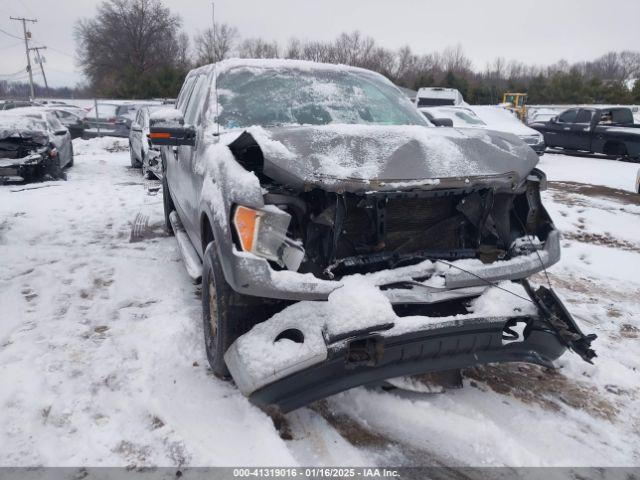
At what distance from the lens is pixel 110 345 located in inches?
132

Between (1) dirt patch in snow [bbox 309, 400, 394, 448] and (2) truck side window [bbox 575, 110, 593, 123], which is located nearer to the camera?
(1) dirt patch in snow [bbox 309, 400, 394, 448]

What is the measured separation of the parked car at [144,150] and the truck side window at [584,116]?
12.9 m

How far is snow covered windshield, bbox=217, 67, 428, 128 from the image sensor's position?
3.56 m

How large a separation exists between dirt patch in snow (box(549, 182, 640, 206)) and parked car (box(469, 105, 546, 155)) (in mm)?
3609

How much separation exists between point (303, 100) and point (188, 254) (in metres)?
1.51

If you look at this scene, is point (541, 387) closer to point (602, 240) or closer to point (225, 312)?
point (225, 312)

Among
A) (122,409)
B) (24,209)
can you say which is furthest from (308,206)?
(24,209)

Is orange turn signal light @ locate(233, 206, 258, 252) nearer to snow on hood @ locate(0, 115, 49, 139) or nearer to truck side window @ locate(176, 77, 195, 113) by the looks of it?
truck side window @ locate(176, 77, 195, 113)

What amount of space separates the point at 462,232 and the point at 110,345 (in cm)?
242

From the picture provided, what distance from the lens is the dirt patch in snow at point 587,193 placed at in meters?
8.95

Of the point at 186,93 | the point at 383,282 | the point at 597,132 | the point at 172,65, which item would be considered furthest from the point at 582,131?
the point at 172,65

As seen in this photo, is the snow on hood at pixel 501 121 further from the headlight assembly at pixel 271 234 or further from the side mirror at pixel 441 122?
the headlight assembly at pixel 271 234

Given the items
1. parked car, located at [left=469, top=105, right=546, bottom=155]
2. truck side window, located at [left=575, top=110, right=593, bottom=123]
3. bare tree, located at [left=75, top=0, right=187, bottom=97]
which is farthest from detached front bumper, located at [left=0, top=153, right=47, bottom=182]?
bare tree, located at [left=75, top=0, right=187, bottom=97]

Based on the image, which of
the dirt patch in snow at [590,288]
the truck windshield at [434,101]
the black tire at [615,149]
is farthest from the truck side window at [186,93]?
the truck windshield at [434,101]
